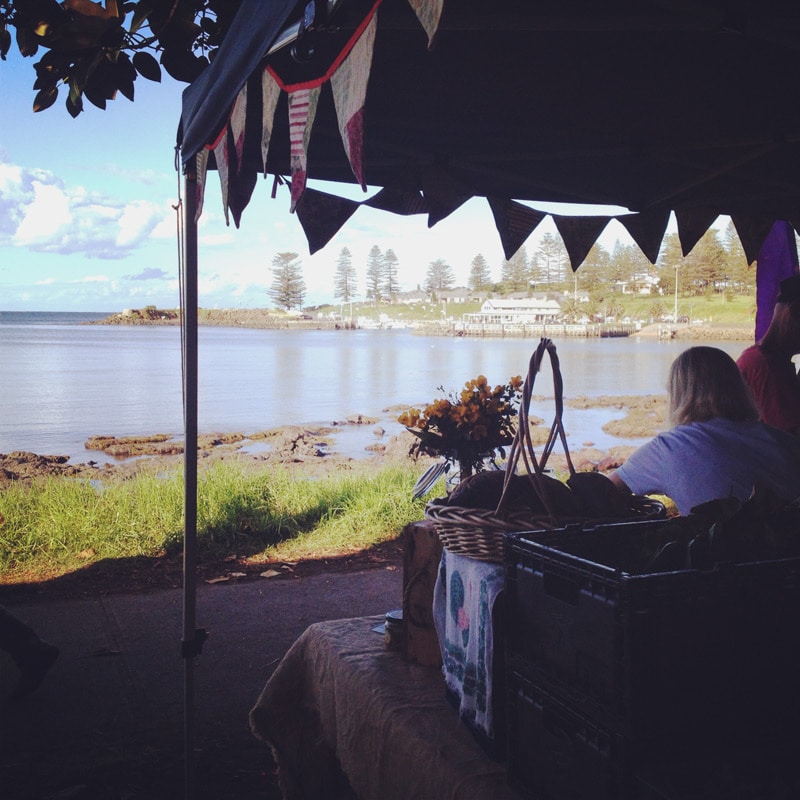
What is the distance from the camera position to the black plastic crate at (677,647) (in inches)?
39.4

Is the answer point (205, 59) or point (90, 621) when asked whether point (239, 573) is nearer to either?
point (90, 621)

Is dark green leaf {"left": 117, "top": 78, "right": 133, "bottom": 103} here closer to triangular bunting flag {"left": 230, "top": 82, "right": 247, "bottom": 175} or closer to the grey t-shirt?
triangular bunting flag {"left": 230, "top": 82, "right": 247, "bottom": 175}

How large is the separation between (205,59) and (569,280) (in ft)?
280

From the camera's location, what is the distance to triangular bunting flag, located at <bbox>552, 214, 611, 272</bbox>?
4.27m

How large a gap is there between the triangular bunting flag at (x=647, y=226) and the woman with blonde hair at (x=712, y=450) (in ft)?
5.37

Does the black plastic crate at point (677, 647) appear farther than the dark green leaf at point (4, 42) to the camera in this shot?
No

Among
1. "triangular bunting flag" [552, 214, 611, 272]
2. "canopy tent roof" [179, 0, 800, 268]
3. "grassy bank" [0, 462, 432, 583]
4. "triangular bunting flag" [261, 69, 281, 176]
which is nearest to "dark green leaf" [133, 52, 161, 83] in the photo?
"canopy tent roof" [179, 0, 800, 268]

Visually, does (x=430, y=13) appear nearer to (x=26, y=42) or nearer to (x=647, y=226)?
(x=26, y=42)

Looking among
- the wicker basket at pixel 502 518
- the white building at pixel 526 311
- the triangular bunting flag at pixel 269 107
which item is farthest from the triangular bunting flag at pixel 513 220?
the white building at pixel 526 311

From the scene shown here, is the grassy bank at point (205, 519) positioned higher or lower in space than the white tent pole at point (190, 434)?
lower

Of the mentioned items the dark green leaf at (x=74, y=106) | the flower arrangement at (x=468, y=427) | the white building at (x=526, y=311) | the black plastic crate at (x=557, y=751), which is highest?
the white building at (x=526, y=311)

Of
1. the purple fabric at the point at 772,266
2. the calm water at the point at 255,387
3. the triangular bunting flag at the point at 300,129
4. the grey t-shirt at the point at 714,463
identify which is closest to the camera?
the triangular bunting flag at the point at 300,129

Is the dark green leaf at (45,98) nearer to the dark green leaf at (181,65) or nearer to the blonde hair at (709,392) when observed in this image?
the dark green leaf at (181,65)

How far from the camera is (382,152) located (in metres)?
3.44
